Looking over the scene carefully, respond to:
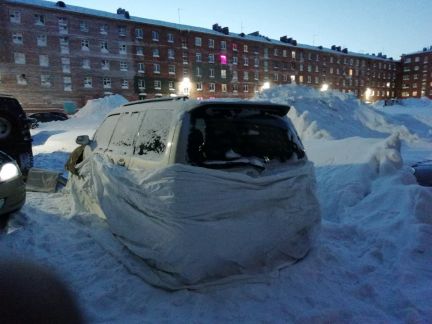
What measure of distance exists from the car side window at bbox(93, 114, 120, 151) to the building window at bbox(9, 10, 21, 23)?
44684mm

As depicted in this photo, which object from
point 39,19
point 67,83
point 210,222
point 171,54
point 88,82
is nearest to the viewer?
point 210,222

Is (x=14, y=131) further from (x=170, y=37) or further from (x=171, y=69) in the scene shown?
(x=170, y=37)

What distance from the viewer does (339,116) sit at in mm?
15984

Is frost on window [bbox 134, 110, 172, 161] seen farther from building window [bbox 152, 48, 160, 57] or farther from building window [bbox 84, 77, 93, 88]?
building window [bbox 152, 48, 160, 57]

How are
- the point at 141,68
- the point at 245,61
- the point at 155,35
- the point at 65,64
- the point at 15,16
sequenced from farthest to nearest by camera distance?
the point at 245,61
the point at 155,35
the point at 141,68
the point at 65,64
the point at 15,16

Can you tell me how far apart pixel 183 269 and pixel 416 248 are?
9.35ft

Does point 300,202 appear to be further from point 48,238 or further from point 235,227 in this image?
point 48,238

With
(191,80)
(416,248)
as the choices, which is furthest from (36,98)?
(416,248)

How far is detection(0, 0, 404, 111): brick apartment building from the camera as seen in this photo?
4156cm

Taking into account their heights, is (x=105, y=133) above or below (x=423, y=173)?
above

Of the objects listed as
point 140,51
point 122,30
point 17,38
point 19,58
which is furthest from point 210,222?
point 122,30

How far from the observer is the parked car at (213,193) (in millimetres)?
2885

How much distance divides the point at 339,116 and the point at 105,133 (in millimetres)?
13281

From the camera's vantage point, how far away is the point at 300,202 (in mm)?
3447
